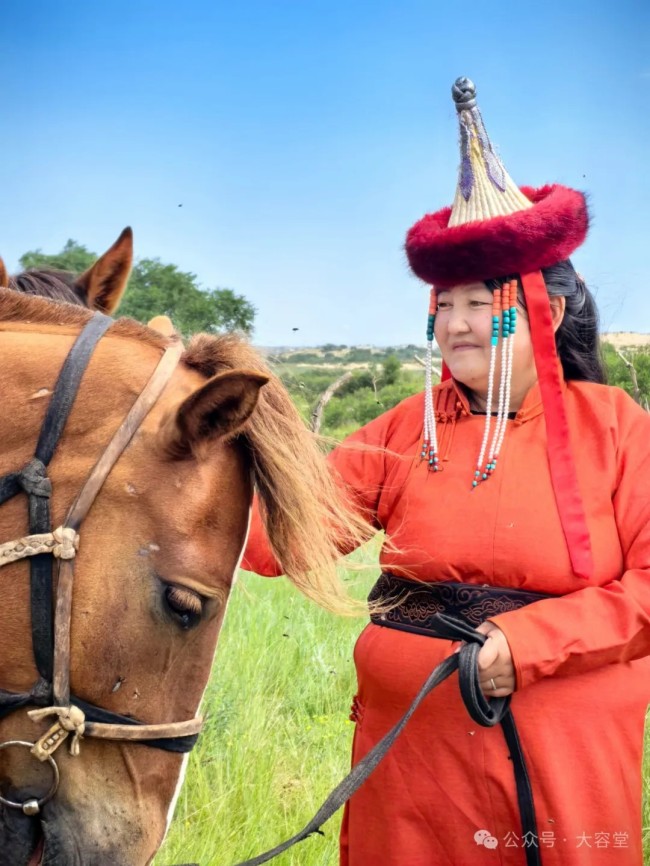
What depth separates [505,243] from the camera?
2234mm

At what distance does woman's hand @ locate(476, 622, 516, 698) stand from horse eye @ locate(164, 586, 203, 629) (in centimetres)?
70

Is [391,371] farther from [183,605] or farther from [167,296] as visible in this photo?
[183,605]

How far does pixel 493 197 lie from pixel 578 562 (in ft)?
3.49

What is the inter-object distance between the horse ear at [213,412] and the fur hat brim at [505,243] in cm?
92

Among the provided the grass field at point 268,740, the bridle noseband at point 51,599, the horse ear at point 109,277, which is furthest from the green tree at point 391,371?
the bridle noseband at point 51,599

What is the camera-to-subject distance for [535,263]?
2283 millimetres

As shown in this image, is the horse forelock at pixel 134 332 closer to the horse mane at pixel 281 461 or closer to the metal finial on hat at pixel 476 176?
the horse mane at pixel 281 461

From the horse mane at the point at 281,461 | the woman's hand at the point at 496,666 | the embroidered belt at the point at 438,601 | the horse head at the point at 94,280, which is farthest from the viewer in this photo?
the horse head at the point at 94,280

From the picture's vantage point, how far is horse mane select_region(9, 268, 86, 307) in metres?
3.21

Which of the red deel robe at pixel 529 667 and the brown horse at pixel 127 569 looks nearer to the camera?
the brown horse at pixel 127 569

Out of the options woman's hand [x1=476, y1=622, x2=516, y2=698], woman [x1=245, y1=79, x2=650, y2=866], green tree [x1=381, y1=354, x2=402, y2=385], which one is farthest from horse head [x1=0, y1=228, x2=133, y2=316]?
green tree [x1=381, y1=354, x2=402, y2=385]

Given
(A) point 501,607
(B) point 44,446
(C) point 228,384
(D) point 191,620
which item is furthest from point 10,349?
(A) point 501,607

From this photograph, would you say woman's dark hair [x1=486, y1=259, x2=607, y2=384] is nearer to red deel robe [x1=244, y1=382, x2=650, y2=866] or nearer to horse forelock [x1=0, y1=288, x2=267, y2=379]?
red deel robe [x1=244, y1=382, x2=650, y2=866]

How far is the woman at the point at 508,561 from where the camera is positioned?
203cm
